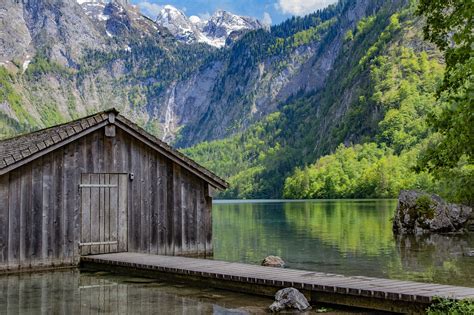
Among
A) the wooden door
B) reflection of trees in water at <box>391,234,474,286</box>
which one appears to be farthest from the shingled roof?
reflection of trees in water at <box>391,234,474,286</box>

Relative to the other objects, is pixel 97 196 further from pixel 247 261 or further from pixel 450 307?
pixel 450 307

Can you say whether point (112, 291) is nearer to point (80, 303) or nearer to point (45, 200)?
point (80, 303)

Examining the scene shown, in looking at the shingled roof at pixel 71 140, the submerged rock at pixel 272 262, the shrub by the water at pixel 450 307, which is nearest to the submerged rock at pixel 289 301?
the shrub by the water at pixel 450 307

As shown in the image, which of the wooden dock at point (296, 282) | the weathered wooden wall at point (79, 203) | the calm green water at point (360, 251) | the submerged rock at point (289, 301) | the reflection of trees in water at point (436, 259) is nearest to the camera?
the wooden dock at point (296, 282)

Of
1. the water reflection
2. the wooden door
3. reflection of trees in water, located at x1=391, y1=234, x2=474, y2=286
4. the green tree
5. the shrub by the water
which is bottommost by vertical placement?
reflection of trees in water, located at x1=391, y1=234, x2=474, y2=286

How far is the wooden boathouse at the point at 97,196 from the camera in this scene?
71.8ft

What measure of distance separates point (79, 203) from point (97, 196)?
2.38 feet

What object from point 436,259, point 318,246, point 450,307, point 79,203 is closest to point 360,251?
point 318,246

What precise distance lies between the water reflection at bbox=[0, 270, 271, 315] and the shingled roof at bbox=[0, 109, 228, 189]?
12.8 feet

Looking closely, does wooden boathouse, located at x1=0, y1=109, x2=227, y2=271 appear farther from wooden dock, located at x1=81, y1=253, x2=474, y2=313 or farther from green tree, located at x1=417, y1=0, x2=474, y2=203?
green tree, located at x1=417, y1=0, x2=474, y2=203

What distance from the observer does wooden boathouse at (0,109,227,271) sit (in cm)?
2189

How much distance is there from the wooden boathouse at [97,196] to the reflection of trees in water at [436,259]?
812 centimetres

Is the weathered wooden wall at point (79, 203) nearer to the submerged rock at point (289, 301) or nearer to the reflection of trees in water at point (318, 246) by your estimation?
the reflection of trees in water at point (318, 246)

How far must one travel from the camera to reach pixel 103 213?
78.8 ft
